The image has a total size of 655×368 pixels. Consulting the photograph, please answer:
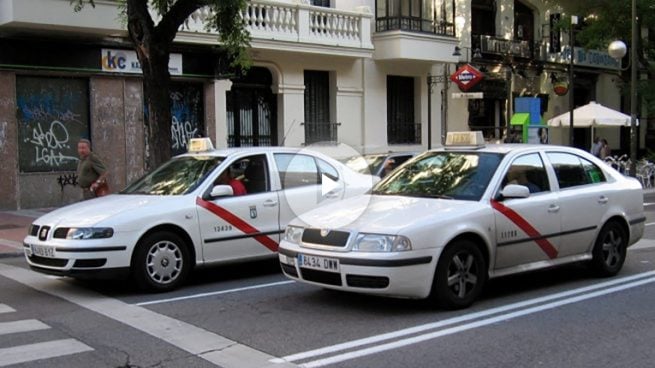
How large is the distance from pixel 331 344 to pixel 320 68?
668 inches

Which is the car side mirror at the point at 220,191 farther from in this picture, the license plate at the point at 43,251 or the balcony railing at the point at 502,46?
the balcony railing at the point at 502,46

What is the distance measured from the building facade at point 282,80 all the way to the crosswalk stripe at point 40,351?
35.9ft

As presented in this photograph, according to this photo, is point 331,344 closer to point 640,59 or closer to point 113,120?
point 113,120

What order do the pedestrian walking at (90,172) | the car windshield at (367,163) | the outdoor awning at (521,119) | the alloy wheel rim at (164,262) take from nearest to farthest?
the alloy wheel rim at (164,262) → the pedestrian walking at (90,172) → the car windshield at (367,163) → the outdoor awning at (521,119)

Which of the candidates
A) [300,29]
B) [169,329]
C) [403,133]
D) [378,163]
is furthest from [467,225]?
[403,133]

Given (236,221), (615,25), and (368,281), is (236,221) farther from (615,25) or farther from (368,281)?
(615,25)

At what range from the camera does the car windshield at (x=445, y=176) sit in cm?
738

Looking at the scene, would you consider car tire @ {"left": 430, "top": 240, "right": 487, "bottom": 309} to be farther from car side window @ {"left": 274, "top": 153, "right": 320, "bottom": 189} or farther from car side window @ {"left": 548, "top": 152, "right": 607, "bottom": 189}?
car side window @ {"left": 274, "top": 153, "right": 320, "bottom": 189}

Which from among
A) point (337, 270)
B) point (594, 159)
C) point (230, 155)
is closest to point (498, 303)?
point (337, 270)

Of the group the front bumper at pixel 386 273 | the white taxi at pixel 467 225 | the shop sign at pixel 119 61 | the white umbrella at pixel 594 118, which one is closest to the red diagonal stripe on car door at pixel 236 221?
the white taxi at pixel 467 225

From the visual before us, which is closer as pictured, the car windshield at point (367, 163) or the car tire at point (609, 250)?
the car tire at point (609, 250)

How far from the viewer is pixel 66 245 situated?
7.55 meters
